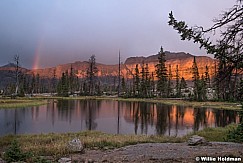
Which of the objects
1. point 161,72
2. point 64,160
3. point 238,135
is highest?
point 161,72

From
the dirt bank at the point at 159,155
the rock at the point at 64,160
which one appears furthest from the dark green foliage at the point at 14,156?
the dirt bank at the point at 159,155

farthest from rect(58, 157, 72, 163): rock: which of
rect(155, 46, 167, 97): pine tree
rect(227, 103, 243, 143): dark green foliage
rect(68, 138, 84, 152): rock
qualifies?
rect(155, 46, 167, 97): pine tree

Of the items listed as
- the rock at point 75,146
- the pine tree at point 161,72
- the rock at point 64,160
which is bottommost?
the rock at point 64,160

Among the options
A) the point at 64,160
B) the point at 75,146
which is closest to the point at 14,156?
the point at 64,160

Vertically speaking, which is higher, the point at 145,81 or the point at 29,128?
the point at 145,81

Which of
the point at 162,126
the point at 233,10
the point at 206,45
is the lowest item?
the point at 162,126

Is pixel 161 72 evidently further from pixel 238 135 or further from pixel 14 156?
pixel 14 156

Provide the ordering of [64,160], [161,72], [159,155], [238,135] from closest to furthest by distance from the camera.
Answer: [64,160], [159,155], [238,135], [161,72]

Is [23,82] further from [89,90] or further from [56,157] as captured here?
[56,157]

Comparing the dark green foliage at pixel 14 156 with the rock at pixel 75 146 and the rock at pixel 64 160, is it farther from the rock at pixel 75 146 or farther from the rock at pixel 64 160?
the rock at pixel 75 146

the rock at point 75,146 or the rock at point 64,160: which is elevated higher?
the rock at point 75,146

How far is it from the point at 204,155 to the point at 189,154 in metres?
0.71

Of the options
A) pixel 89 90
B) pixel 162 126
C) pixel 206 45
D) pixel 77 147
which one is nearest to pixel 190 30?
pixel 206 45

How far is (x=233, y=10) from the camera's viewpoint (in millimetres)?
8672
